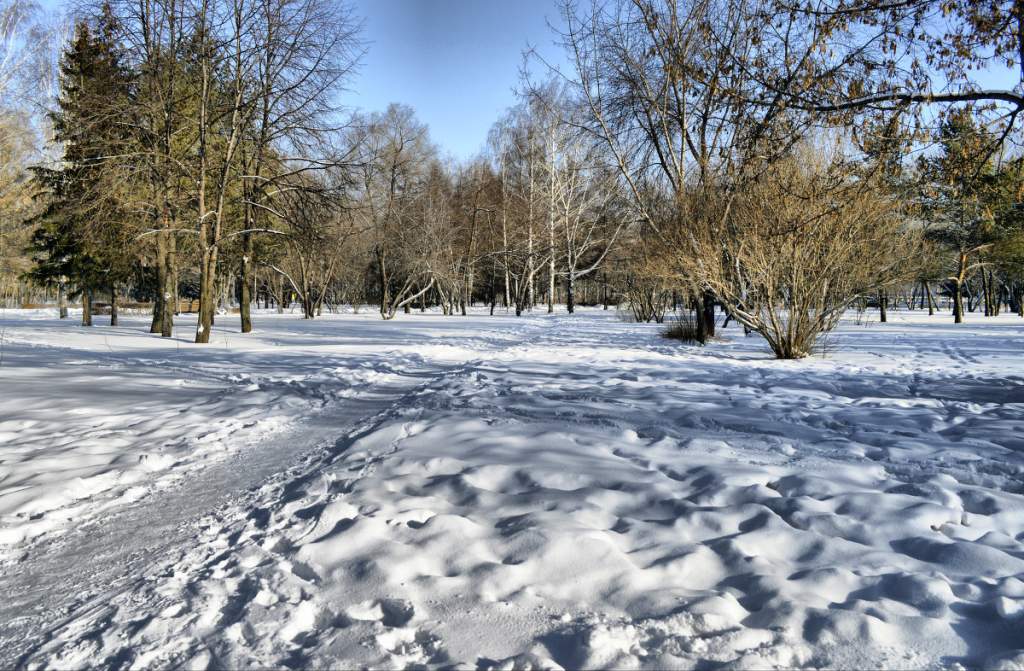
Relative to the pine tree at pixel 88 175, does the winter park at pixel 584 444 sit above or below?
below

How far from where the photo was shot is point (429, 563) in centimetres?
268

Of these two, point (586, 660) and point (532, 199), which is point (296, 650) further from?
point (532, 199)

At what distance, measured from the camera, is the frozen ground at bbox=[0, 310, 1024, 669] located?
209cm

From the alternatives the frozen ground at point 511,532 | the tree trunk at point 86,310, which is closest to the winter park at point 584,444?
the frozen ground at point 511,532

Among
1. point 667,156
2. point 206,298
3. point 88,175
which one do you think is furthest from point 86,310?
point 667,156

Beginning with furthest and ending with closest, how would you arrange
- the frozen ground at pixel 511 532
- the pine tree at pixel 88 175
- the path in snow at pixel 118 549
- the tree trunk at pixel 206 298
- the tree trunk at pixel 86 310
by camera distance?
the tree trunk at pixel 86 310, the tree trunk at pixel 206 298, the pine tree at pixel 88 175, the path in snow at pixel 118 549, the frozen ground at pixel 511 532

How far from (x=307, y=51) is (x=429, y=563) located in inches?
594

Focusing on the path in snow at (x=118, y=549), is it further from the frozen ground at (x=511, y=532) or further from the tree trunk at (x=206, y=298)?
the tree trunk at (x=206, y=298)

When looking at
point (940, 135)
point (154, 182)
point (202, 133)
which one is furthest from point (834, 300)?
point (154, 182)

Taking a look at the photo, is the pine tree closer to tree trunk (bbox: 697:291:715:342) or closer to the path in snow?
the path in snow

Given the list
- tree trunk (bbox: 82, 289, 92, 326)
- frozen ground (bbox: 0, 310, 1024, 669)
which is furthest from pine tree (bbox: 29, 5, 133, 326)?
frozen ground (bbox: 0, 310, 1024, 669)

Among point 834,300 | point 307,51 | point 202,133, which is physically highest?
point 307,51

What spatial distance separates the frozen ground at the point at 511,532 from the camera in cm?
209

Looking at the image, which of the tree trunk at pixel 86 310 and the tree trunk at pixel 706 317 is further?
the tree trunk at pixel 86 310
